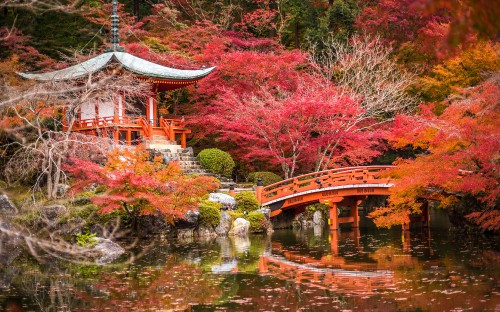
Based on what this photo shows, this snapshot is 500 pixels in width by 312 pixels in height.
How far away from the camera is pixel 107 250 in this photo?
51.3 feet

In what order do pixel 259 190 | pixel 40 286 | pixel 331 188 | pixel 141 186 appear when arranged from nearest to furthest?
pixel 40 286, pixel 141 186, pixel 331 188, pixel 259 190

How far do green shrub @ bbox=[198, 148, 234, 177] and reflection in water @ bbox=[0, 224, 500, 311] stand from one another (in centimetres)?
634

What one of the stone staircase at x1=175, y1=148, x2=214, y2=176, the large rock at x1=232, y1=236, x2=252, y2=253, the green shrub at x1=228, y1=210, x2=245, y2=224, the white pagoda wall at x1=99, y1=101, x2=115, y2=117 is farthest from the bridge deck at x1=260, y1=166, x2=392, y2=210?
the white pagoda wall at x1=99, y1=101, x2=115, y2=117

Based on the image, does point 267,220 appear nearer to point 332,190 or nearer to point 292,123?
point 332,190

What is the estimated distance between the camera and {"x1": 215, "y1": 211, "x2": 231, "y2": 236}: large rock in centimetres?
1978

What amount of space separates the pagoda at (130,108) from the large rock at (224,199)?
4.15 m

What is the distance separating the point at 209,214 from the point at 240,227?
120 cm

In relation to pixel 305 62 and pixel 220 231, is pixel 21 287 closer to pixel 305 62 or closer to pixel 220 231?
pixel 220 231

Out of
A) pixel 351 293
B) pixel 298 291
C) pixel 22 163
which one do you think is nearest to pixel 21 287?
pixel 298 291

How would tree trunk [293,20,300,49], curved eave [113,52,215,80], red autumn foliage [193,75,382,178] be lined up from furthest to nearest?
tree trunk [293,20,300,49]
curved eave [113,52,215,80]
red autumn foliage [193,75,382,178]

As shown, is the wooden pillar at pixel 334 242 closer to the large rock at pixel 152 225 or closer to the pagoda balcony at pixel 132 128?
the large rock at pixel 152 225

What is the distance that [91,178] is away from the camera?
18141 mm

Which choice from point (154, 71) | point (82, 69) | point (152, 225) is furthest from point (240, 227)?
point (82, 69)

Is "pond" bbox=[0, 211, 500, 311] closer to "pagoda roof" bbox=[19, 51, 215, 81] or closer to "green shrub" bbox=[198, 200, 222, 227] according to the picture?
Answer: "green shrub" bbox=[198, 200, 222, 227]
